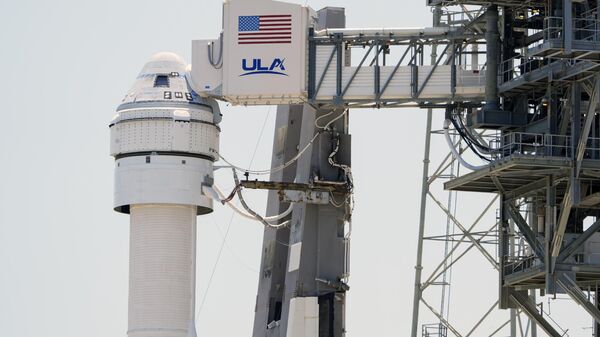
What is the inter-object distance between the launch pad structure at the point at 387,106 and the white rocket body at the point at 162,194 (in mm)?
69

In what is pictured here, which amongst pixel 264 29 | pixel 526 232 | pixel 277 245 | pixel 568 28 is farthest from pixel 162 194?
pixel 568 28

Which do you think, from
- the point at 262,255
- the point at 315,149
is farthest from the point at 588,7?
the point at 262,255

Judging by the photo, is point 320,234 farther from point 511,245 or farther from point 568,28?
point 568,28

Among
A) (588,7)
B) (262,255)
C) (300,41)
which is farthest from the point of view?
(262,255)

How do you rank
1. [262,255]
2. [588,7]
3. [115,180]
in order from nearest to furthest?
[588,7], [115,180], [262,255]

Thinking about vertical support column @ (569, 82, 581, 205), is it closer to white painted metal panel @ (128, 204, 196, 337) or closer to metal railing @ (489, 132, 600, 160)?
metal railing @ (489, 132, 600, 160)

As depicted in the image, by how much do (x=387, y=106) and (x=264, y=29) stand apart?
15.4ft

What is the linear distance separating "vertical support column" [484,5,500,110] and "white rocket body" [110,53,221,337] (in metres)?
11.0

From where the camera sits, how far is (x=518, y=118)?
68938 mm

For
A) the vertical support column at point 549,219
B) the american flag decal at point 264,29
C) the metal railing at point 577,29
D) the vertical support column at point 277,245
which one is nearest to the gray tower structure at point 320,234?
the vertical support column at point 277,245

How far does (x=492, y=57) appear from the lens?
6912 cm

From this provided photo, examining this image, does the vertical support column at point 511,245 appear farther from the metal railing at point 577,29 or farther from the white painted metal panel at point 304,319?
the white painted metal panel at point 304,319

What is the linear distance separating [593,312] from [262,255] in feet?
60.2

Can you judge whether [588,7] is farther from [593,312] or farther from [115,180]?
[115,180]
